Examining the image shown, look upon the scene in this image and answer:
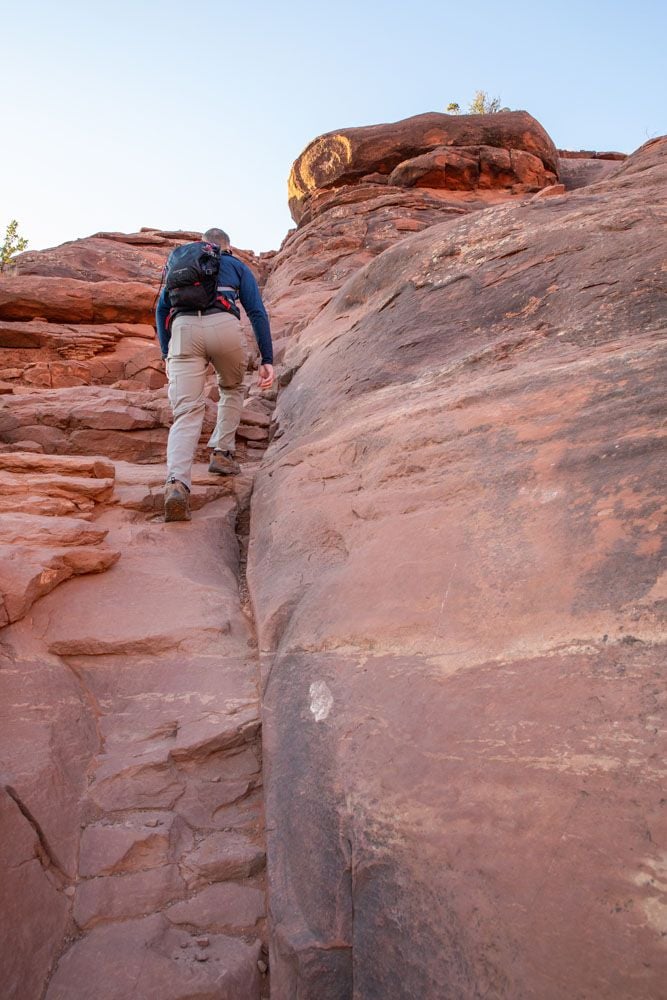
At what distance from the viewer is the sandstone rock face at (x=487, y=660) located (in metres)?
1.91

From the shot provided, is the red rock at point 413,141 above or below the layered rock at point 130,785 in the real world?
above

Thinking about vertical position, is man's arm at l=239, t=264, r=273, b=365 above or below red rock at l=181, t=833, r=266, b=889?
above

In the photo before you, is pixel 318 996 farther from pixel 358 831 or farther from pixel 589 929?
pixel 589 929

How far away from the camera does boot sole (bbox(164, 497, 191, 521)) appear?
16.3 ft

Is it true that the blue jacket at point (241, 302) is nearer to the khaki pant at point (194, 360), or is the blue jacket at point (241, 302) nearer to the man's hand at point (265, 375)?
the man's hand at point (265, 375)

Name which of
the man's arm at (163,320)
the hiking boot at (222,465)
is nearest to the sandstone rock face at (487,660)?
the hiking boot at (222,465)

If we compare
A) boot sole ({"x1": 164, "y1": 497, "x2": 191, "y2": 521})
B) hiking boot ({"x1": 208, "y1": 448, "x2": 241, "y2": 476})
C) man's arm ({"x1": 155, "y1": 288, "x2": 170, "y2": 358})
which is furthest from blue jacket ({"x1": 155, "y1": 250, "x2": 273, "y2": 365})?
boot sole ({"x1": 164, "y1": 497, "x2": 191, "y2": 521})

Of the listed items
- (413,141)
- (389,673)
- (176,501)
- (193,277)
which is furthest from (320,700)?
(413,141)

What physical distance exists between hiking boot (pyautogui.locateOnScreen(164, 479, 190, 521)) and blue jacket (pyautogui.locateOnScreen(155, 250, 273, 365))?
1456 mm

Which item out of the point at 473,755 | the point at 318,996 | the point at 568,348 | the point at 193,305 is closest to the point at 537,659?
the point at 473,755

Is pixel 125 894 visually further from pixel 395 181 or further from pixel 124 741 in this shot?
pixel 395 181

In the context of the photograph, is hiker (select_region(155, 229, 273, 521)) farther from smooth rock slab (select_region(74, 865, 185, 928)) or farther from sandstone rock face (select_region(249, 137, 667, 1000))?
smooth rock slab (select_region(74, 865, 185, 928))

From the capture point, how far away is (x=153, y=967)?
232 centimetres

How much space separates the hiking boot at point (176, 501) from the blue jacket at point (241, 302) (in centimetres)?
146
